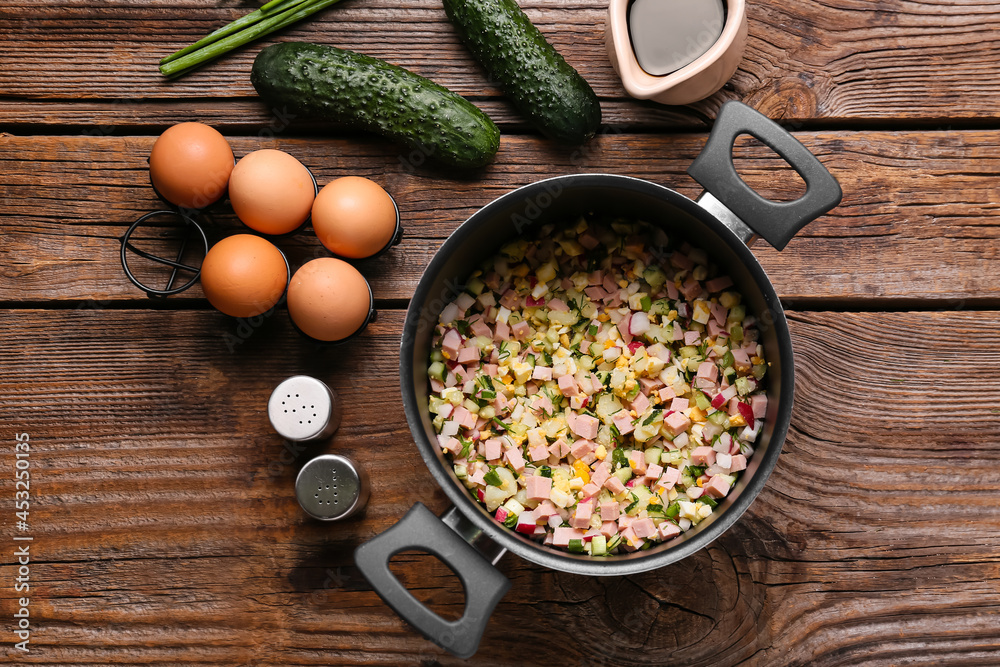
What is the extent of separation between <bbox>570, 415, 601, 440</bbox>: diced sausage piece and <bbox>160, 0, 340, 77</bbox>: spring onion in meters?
0.91

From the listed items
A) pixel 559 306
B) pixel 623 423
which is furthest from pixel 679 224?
pixel 623 423

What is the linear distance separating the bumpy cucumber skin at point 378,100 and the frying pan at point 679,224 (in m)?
0.18

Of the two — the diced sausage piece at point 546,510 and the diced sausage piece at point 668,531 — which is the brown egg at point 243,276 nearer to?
the diced sausage piece at point 546,510

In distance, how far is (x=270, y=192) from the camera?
3.53 feet

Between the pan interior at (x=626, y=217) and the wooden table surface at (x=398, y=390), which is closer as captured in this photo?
the pan interior at (x=626, y=217)

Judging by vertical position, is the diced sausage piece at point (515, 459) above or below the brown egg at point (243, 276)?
below

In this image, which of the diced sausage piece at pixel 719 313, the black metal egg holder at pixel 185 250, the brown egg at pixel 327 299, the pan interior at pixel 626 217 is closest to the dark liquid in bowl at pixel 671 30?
the pan interior at pixel 626 217

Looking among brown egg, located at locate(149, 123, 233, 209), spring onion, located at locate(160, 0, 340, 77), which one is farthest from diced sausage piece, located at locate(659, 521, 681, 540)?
spring onion, located at locate(160, 0, 340, 77)

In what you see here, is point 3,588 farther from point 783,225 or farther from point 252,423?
point 783,225

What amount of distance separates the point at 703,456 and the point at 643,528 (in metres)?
0.16

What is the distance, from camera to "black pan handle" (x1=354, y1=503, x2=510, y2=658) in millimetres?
876

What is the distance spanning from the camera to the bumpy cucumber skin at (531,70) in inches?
44.1

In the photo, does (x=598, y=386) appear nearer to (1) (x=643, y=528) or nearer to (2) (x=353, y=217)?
(1) (x=643, y=528)

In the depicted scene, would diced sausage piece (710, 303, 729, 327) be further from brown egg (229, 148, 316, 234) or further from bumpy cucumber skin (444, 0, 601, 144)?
brown egg (229, 148, 316, 234)
